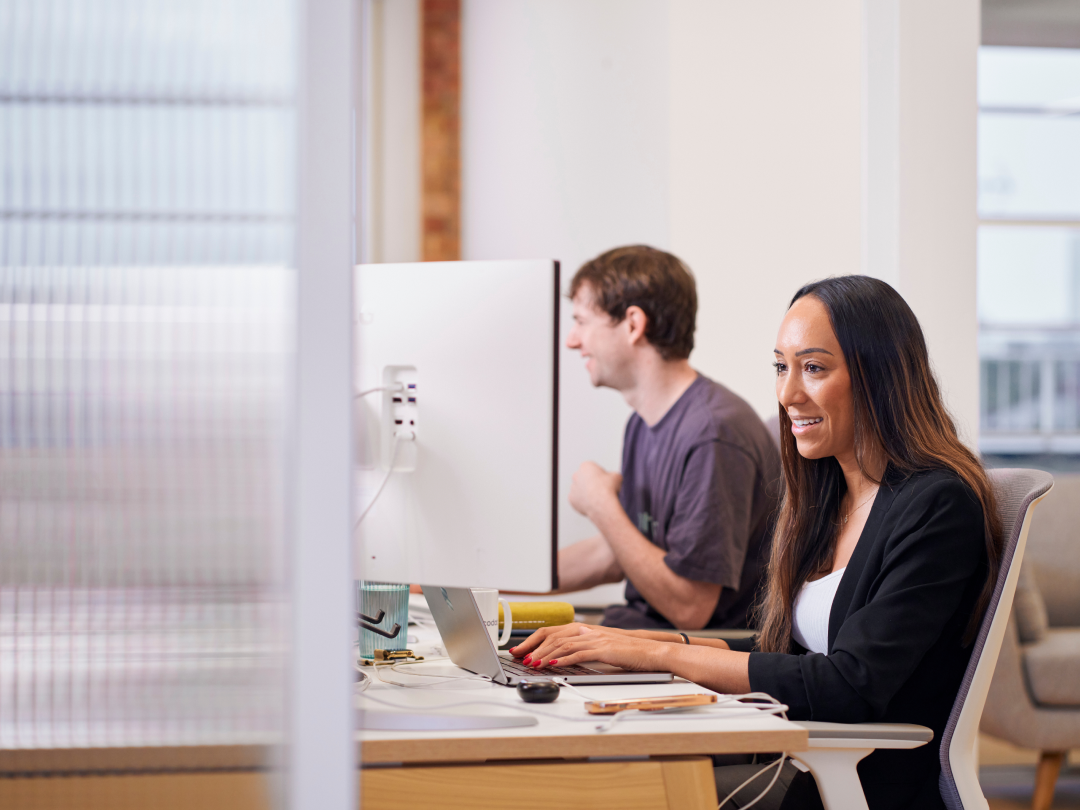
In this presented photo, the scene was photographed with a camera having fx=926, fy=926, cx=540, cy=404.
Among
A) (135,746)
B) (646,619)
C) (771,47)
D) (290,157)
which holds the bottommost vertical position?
(646,619)

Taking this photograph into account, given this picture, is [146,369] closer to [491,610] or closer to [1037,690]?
[491,610]

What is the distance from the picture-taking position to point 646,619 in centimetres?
192

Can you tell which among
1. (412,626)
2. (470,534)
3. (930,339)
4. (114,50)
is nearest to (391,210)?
(930,339)

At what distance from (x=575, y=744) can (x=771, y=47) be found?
106 inches

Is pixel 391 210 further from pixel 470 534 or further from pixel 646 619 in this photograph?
pixel 470 534

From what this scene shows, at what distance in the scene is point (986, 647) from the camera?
1.17m

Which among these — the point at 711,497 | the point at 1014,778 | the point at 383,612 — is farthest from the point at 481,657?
the point at 1014,778

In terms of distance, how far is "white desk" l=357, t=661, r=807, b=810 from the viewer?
Answer: 0.94m

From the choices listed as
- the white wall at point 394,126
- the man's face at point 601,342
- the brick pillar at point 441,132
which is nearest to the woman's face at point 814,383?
the man's face at point 601,342

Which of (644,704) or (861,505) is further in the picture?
(861,505)

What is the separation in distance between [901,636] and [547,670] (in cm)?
46

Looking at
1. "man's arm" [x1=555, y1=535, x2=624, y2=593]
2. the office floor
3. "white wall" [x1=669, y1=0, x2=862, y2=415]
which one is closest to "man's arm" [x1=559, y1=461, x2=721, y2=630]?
"man's arm" [x1=555, y1=535, x2=624, y2=593]

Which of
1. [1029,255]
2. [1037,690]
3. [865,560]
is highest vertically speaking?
[1029,255]

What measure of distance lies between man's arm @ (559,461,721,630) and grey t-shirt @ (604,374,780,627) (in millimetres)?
31
